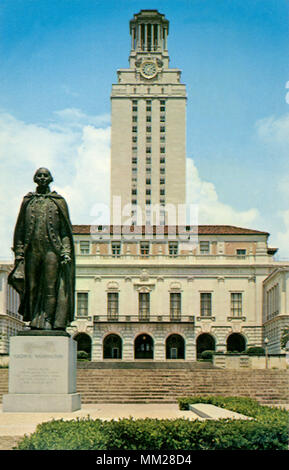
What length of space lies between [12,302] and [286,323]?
84.6 ft

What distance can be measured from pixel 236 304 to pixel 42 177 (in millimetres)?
54851

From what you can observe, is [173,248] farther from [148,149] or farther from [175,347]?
[148,149]

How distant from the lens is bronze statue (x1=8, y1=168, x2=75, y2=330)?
12.1m

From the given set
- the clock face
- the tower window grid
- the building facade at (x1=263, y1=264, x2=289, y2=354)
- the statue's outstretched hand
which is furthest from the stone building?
the statue's outstretched hand

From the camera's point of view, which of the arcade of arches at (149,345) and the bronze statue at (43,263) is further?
the arcade of arches at (149,345)

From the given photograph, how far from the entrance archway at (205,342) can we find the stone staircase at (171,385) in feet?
113

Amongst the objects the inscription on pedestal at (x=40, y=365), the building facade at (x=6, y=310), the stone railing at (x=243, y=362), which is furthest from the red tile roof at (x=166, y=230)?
the inscription on pedestal at (x=40, y=365)

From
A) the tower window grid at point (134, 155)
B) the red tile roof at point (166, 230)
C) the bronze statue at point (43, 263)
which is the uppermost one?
the tower window grid at point (134, 155)

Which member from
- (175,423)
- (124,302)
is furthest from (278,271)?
(175,423)

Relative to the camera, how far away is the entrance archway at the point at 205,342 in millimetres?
65688

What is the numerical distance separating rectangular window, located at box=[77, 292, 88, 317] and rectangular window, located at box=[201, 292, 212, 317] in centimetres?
1143

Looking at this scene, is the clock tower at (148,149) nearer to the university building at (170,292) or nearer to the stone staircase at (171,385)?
the university building at (170,292)

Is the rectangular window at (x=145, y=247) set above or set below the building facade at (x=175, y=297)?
above

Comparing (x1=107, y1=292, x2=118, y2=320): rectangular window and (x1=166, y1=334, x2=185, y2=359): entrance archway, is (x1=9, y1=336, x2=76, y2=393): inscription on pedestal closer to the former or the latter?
(x1=107, y1=292, x2=118, y2=320): rectangular window
